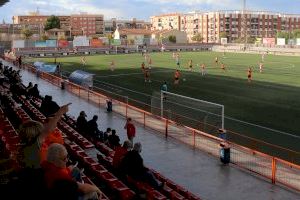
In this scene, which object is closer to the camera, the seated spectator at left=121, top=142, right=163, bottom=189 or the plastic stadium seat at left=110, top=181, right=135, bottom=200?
the plastic stadium seat at left=110, top=181, right=135, bottom=200

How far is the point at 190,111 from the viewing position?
21.9 meters

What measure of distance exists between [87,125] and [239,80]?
31.1m

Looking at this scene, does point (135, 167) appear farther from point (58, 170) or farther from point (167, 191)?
point (58, 170)

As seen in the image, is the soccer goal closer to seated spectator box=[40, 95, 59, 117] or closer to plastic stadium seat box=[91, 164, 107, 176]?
seated spectator box=[40, 95, 59, 117]

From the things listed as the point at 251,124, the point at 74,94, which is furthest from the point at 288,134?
the point at 74,94

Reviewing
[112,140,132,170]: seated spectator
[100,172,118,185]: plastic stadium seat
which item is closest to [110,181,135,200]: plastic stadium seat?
[100,172,118,185]: plastic stadium seat

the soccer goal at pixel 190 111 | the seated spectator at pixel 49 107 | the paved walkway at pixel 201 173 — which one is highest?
the seated spectator at pixel 49 107

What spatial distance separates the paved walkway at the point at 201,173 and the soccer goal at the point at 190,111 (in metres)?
2.81

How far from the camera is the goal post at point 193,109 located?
808 inches

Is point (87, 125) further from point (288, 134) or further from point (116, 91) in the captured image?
point (116, 91)

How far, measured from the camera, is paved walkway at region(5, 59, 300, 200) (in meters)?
12.0

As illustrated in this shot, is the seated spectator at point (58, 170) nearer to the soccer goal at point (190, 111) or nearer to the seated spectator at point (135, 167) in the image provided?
the seated spectator at point (135, 167)

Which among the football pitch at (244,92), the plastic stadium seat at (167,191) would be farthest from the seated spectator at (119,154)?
the football pitch at (244,92)

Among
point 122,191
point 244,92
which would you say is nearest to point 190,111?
point 122,191
